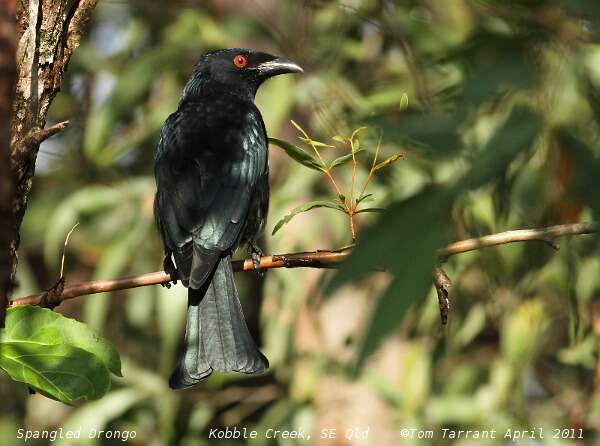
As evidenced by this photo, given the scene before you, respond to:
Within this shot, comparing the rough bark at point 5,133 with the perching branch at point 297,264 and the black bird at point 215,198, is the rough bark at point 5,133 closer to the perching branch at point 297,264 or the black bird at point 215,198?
the perching branch at point 297,264

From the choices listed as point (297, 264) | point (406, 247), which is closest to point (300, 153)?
point (297, 264)

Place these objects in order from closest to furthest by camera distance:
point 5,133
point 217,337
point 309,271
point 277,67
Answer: point 5,133 < point 217,337 < point 277,67 < point 309,271

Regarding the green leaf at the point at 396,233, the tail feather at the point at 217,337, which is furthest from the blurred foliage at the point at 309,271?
the green leaf at the point at 396,233

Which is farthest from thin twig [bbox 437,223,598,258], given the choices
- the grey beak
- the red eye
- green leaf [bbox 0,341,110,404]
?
the red eye

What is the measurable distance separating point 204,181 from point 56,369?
1814 mm

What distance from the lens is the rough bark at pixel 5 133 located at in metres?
1.39

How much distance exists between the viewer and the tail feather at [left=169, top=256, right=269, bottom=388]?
3454 millimetres

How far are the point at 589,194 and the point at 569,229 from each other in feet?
2.96

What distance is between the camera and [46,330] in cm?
243

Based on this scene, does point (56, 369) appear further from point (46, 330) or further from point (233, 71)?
point (233, 71)

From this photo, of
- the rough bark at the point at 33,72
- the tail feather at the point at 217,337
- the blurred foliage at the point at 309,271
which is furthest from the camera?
the blurred foliage at the point at 309,271

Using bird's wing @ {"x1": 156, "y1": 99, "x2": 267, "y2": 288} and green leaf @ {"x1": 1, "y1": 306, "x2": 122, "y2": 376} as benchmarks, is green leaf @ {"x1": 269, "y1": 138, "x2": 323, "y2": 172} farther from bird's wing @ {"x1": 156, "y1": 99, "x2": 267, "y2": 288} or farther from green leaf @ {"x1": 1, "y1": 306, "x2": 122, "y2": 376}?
bird's wing @ {"x1": 156, "y1": 99, "x2": 267, "y2": 288}

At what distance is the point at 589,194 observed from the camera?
1438 mm

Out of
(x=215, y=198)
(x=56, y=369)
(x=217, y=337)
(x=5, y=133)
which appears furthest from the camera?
(x=215, y=198)
